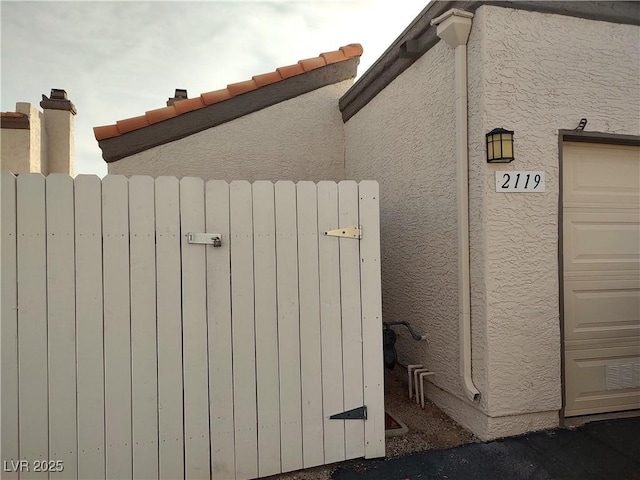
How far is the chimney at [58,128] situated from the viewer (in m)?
8.34

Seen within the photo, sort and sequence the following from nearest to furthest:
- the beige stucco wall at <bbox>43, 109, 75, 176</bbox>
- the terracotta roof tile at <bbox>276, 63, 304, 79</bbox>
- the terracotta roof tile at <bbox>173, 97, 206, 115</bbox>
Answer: the terracotta roof tile at <bbox>173, 97, 206, 115</bbox> → the terracotta roof tile at <bbox>276, 63, 304, 79</bbox> → the beige stucco wall at <bbox>43, 109, 75, 176</bbox>

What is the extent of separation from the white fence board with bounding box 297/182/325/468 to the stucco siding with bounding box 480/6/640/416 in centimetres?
140

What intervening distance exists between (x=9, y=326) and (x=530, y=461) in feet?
11.7

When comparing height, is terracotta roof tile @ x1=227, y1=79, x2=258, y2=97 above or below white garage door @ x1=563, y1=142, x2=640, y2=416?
above

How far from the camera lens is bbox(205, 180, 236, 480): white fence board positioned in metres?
2.44

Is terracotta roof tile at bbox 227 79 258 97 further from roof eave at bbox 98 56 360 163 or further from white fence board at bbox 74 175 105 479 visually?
white fence board at bbox 74 175 105 479

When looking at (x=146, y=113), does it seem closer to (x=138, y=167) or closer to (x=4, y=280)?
(x=138, y=167)

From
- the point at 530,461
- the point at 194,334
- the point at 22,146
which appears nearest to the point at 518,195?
the point at 530,461

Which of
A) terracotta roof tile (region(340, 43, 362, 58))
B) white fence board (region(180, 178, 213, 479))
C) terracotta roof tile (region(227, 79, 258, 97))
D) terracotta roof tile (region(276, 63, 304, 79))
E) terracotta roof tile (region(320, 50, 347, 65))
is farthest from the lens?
terracotta roof tile (region(340, 43, 362, 58))

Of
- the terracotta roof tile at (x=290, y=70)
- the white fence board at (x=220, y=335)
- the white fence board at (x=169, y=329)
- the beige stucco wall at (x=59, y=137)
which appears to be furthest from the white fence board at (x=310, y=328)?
the beige stucco wall at (x=59, y=137)

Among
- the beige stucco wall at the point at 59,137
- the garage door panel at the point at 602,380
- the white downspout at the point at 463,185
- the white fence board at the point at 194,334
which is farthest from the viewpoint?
the beige stucco wall at the point at 59,137

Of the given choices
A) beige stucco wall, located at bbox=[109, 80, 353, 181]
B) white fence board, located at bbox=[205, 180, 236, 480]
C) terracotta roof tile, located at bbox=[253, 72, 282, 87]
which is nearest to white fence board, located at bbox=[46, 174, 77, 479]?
white fence board, located at bbox=[205, 180, 236, 480]

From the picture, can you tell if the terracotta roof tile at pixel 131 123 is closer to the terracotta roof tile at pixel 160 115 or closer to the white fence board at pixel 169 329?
the terracotta roof tile at pixel 160 115

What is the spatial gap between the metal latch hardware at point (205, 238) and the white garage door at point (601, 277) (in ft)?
9.62
